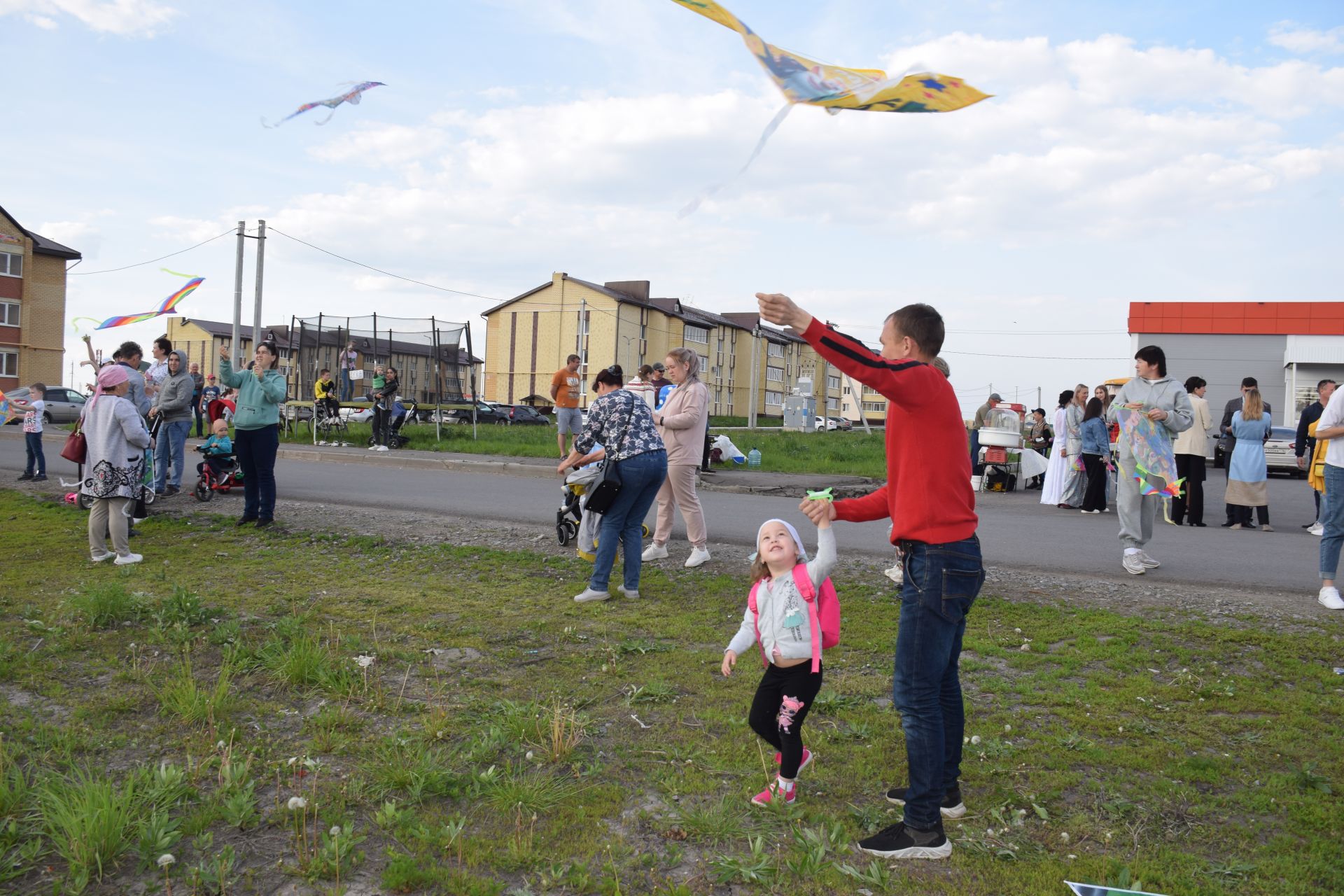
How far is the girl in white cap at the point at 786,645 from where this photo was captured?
3.82 meters

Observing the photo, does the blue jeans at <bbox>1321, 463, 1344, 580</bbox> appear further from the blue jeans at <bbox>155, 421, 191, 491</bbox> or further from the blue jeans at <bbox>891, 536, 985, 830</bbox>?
the blue jeans at <bbox>155, 421, 191, 491</bbox>

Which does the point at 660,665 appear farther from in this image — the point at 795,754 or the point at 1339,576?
the point at 1339,576

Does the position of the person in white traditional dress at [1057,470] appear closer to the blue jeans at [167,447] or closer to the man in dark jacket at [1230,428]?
the man in dark jacket at [1230,428]

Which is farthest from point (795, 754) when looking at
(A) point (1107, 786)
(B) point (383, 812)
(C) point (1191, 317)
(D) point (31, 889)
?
(C) point (1191, 317)

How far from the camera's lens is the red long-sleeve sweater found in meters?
3.44

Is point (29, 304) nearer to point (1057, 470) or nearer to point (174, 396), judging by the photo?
point (174, 396)

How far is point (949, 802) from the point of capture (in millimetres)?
3771

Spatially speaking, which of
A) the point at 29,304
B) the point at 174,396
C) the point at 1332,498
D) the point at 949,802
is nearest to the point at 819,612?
the point at 949,802

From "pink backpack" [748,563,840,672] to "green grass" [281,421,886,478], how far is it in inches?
546

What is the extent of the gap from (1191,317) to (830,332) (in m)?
51.1

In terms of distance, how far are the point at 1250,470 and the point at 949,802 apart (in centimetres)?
1062

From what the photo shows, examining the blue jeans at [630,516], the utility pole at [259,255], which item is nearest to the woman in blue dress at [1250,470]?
the blue jeans at [630,516]

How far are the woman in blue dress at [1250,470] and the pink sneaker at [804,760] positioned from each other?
1029cm

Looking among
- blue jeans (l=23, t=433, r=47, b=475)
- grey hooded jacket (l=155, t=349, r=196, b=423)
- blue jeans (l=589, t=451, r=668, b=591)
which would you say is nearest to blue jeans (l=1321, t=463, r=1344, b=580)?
blue jeans (l=589, t=451, r=668, b=591)
